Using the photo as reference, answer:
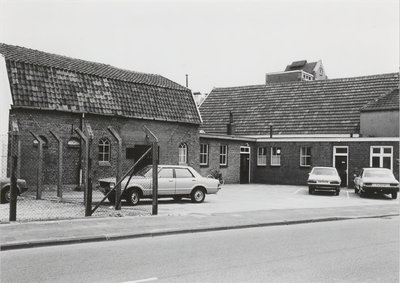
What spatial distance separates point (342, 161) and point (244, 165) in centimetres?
709

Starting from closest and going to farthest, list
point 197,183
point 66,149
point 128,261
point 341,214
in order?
point 128,261 < point 341,214 < point 197,183 < point 66,149

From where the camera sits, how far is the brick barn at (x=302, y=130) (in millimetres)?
30750

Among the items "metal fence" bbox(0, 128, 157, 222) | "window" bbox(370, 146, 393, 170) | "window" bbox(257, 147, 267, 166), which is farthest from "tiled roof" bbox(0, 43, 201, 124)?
"window" bbox(370, 146, 393, 170)

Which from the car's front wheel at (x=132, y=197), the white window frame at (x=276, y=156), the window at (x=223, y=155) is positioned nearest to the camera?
the car's front wheel at (x=132, y=197)

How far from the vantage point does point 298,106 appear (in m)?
37.5

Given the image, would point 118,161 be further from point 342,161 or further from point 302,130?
point 302,130

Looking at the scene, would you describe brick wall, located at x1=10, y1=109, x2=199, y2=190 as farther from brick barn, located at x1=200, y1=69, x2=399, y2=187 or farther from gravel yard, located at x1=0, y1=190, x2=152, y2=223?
brick barn, located at x1=200, y1=69, x2=399, y2=187

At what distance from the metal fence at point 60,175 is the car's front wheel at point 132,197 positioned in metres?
0.26

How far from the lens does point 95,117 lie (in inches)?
912

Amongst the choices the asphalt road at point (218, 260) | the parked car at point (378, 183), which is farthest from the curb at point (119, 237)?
the parked car at point (378, 183)

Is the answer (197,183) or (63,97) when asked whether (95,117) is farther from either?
(197,183)

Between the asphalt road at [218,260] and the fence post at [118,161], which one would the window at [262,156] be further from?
the asphalt road at [218,260]

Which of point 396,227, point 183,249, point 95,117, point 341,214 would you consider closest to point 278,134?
point 95,117

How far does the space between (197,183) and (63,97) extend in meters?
8.11
